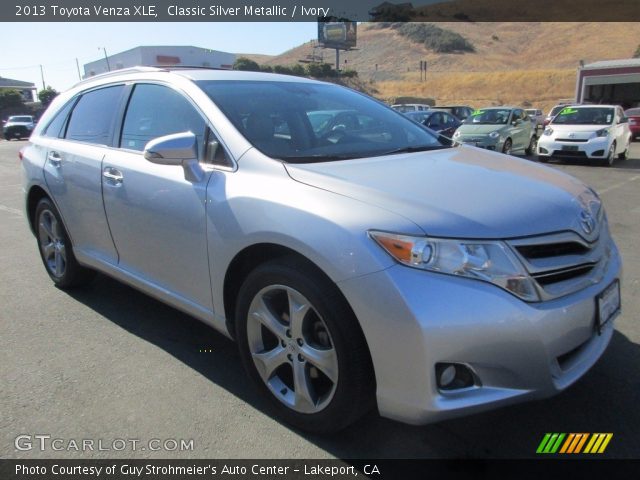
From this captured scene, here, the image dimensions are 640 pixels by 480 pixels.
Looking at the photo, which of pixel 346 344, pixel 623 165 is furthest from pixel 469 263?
pixel 623 165

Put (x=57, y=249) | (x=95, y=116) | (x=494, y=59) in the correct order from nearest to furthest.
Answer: (x=95, y=116)
(x=57, y=249)
(x=494, y=59)

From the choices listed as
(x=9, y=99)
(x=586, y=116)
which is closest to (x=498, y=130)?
(x=586, y=116)

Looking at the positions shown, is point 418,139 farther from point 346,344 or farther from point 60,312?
point 60,312

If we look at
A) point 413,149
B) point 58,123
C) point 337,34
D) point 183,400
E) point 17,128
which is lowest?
point 17,128

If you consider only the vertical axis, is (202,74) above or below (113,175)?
above

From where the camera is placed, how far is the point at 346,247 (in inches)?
80.4

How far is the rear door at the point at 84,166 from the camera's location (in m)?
3.50

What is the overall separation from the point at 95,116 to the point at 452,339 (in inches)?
124

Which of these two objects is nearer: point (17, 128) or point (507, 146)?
point (507, 146)

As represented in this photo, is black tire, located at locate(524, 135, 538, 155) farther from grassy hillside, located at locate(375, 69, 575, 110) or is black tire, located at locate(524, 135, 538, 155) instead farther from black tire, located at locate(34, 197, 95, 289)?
grassy hillside, located at locate(375, 69, 575, 110)

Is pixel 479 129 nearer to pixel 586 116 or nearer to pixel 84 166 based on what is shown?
pixel 586 116

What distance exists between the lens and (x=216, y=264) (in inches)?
103

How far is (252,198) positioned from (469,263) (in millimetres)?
1046

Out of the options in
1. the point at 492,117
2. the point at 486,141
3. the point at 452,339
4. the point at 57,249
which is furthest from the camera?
the point at 492,117
